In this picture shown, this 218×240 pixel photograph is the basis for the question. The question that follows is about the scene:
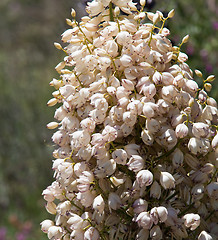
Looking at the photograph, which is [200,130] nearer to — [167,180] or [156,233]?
[167,180]

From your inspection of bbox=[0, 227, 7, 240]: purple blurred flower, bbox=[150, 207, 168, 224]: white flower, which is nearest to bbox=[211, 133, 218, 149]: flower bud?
bbox=[150, 207, 168, 224]: white flower

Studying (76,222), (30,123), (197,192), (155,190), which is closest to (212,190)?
(197,192)

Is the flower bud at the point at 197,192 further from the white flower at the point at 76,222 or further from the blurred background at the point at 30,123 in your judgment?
the blurred background at the point at 30,123

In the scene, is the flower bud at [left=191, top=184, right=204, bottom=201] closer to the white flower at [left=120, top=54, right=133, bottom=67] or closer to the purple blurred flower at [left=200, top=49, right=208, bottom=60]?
the white flower at [left=120, top=54, right=133, bottom=67]

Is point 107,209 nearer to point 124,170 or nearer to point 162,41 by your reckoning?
point 124,170

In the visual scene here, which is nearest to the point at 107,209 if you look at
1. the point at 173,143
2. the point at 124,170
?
the point at 124,170

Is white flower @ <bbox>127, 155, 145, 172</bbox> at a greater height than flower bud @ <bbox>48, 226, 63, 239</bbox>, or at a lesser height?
greater

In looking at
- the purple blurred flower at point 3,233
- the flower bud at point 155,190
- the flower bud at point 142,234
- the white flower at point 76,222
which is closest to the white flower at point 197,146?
the flower bud at point 155,190

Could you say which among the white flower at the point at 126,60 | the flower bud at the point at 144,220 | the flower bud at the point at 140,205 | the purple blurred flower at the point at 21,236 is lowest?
the purple blurred flower at the point at 21,236
